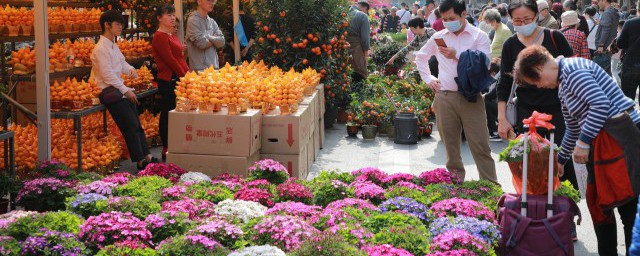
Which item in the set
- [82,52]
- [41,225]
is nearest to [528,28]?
[41,225]

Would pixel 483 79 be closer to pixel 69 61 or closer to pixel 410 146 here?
pixel 410 146

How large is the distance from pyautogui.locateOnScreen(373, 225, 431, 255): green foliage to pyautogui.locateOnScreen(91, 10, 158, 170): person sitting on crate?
438cm

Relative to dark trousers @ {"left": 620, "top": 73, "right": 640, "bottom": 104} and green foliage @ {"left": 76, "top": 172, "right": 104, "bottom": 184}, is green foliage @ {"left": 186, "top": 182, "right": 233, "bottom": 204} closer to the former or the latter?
green foliage @ {"left": 76, "top": 172, "right": 104, "bottom": 184}

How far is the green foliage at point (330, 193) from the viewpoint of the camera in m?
6.16

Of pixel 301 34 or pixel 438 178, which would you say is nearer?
pixel 438 178

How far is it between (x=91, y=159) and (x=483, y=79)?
3980 mm

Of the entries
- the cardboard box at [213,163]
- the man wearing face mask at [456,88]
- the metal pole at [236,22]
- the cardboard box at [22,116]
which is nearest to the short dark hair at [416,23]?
the metal pole at [236,22]

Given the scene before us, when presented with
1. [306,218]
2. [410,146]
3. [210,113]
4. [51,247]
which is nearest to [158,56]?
[210,113]

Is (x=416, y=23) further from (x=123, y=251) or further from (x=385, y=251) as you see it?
(x=123, y=251)

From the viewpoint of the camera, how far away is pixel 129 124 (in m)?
8.63

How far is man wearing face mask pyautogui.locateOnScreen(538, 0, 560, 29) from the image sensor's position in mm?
10719

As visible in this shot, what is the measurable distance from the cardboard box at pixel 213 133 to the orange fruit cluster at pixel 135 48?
3.35m

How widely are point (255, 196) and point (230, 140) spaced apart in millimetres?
1707

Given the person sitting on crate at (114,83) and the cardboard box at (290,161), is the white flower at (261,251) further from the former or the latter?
the person sitting on crate at (114,83)
